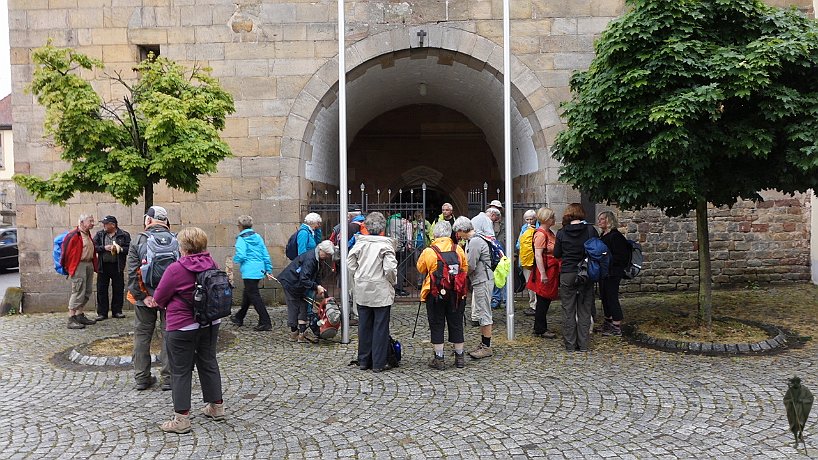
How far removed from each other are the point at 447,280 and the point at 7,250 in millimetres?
18705

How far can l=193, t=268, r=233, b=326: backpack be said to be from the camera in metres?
4.49

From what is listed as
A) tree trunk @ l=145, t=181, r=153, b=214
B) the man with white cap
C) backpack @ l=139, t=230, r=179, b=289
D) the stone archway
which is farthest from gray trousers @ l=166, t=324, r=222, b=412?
the stone archway

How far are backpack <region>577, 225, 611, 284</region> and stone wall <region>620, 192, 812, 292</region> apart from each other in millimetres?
3771

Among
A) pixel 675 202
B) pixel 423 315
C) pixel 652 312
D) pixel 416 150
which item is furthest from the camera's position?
pixel 416 150

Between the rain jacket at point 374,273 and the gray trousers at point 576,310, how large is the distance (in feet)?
6.68

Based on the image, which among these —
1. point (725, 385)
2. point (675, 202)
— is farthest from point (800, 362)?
point (675, 202)

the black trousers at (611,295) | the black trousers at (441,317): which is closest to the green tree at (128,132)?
the black trousers at (441,317)

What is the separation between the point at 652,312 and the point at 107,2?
9703 mm

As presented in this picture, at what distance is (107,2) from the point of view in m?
9.83

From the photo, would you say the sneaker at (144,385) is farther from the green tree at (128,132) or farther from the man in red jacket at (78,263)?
the man in red jacket at (78,263)

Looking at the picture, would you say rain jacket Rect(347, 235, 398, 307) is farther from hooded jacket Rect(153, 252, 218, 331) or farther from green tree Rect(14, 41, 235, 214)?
green tree Rect(14, 41, 235, 214)

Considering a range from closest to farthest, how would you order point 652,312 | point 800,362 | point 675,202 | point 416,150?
point 800,362 → point 675,202 → point 652,312 → point 416,150

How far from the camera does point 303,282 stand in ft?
23.2

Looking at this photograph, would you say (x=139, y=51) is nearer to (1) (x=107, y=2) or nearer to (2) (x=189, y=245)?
(1) (x=107, y=2)
